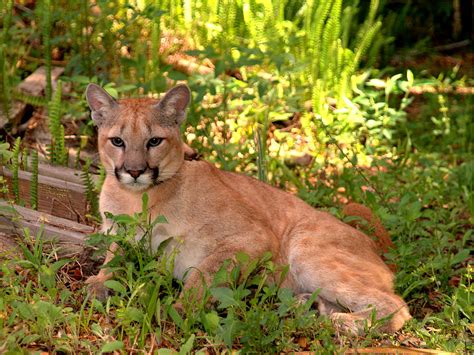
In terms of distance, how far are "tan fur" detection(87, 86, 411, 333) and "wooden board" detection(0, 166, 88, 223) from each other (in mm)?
703

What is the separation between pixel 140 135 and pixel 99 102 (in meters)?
0.42

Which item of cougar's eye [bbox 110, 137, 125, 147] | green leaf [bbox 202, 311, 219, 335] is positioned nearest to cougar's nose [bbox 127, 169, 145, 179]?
cougar's eye [bbox 110, 137, 125, 147]

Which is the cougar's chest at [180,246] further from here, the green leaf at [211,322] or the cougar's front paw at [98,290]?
the green leaf at [211,322]

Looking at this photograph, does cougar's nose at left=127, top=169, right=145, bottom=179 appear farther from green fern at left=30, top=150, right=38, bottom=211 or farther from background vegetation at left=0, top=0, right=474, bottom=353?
green fern at left=30, top=150, right=38, bottom=211

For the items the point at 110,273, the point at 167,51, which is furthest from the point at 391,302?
the point at 167,51

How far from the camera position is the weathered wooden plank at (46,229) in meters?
5.03

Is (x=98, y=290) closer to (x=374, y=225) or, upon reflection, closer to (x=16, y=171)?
(x=16, y=171)

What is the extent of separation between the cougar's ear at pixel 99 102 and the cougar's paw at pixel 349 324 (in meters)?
1.74

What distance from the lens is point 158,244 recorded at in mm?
4762

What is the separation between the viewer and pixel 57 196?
222 inches

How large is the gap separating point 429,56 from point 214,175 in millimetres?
5880

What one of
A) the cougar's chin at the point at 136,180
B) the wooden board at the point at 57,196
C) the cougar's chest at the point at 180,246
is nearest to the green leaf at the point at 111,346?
the cougar's chest at the point at 180,246

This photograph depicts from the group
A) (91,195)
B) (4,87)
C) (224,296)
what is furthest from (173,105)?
(4,87)

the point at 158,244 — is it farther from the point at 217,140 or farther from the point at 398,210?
the point at 217,140
